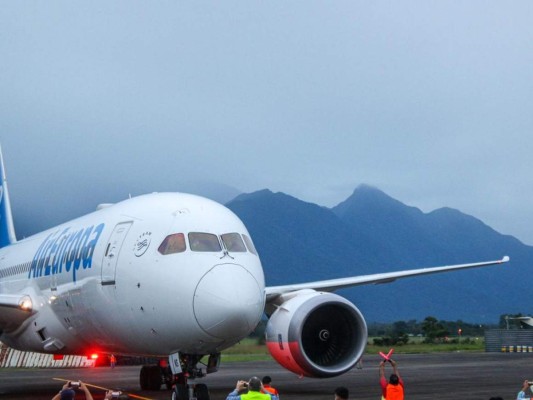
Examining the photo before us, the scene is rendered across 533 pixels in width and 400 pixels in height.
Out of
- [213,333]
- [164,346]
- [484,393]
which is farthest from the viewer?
[484,393]

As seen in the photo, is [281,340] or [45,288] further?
[45,288]

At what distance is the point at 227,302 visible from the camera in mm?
12781

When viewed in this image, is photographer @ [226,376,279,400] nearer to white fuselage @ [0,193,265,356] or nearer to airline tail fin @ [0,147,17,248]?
white fuselage @ [0,193,265,356]

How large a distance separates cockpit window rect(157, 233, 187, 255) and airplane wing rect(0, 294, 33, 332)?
626 centimetres

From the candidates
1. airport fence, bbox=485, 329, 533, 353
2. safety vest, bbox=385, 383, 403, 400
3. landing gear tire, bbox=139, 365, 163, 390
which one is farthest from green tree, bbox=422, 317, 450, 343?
safety vest, bbox=385, 383, 403, 400

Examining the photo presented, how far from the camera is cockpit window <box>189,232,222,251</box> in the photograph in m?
14.0

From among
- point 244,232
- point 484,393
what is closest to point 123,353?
point 244,232

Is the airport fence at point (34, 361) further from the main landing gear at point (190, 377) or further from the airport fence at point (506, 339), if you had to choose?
the main landing gear at point (190, 377)

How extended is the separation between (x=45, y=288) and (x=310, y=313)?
21.3 feet

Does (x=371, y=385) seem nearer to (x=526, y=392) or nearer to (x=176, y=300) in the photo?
(x=176, y=300)

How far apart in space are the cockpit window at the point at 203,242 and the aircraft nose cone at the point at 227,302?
0.62 metres

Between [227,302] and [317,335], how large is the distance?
3621 mm

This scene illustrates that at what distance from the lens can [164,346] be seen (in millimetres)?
14211

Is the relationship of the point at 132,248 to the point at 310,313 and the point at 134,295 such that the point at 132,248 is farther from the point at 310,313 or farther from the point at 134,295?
the point at 310,313
